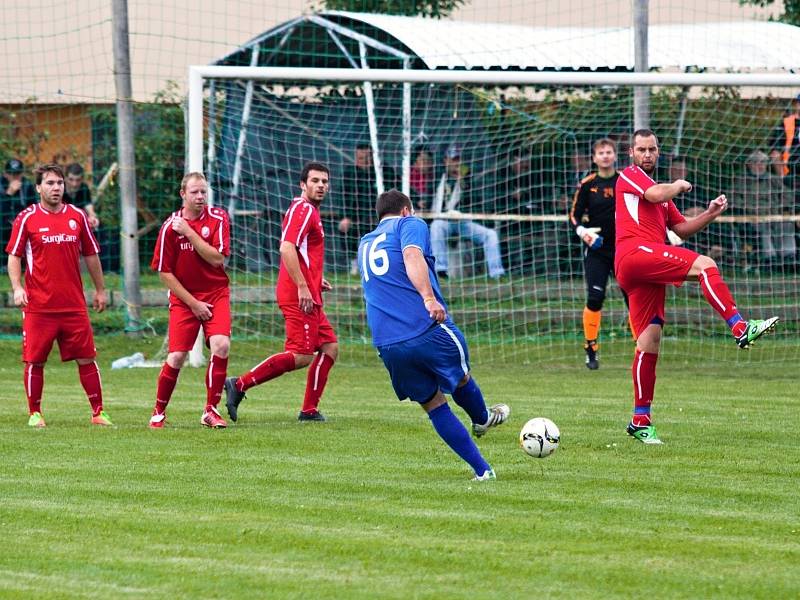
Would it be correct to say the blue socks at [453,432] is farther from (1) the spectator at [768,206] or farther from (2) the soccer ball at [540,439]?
(1) the spectator at [768,206]

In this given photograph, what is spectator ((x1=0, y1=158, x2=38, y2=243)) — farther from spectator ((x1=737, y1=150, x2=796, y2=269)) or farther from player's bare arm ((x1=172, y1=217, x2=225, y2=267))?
spectator ((x1=737, y1=150, x2=796, y2=269))

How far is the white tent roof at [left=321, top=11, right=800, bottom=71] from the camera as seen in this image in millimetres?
21281

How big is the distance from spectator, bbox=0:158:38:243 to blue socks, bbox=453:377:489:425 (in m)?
11.6

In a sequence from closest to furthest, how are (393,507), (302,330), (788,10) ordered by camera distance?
(393,507), (302,330), (788,10)

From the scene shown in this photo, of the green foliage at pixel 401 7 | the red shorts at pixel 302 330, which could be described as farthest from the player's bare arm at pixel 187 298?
the green foliage at pixel 401 7

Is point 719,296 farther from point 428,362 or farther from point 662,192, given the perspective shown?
point 428,362

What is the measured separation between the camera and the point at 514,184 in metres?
19.5

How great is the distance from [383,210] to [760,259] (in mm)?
11996

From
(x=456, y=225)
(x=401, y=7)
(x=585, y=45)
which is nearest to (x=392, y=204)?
(x=456, y=225)

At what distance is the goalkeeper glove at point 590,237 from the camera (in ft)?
50.3

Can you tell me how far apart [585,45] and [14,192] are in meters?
8.87

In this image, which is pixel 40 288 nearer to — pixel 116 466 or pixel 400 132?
pixel 116 466

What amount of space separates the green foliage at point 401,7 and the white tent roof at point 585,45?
5.12 ft

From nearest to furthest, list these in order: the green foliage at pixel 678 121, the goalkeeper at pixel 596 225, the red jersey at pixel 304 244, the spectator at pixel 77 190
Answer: the red jersey at pixel 304 244 < the goalkeeper at pixel 596 225 < the spectator at pixel 77 190 < the green foliage at pixel 678 121
